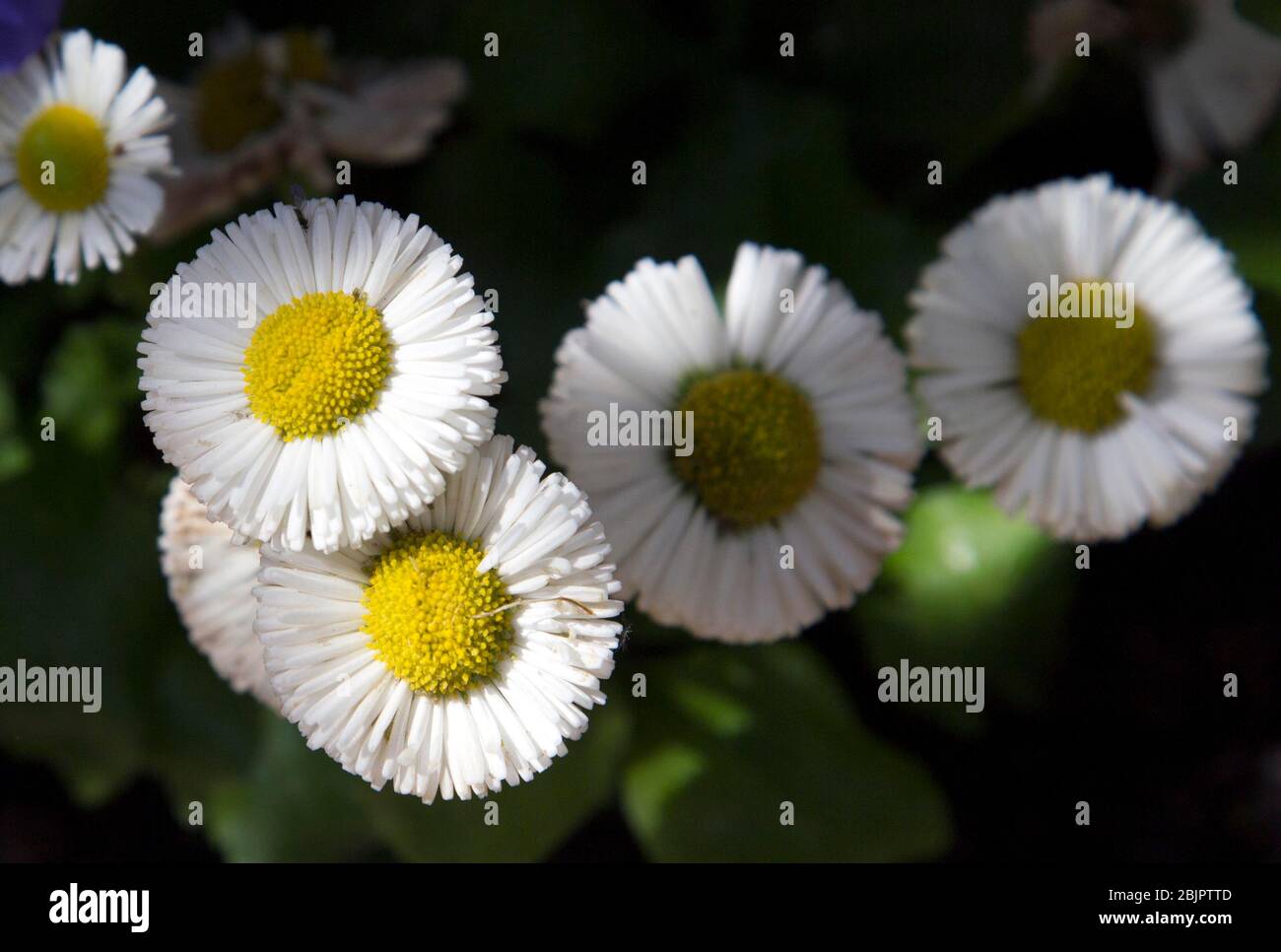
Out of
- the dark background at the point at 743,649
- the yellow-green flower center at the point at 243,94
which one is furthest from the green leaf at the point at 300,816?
the yellow-green flower center at the point at 243,94

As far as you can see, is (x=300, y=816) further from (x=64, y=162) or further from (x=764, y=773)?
(x=64, y=162)

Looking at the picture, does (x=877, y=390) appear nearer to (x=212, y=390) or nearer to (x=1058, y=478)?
(x=1058, y=478)

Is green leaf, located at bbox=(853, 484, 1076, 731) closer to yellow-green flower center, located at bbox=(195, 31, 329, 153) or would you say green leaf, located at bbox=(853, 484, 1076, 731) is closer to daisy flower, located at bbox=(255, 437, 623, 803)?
daisy flower, located at bbox=(255, 437, 623, 803)

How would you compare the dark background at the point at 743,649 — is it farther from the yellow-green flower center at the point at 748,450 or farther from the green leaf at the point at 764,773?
the yellow-green flower center at the point at 748,450

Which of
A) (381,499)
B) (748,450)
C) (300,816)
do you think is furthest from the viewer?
(300,816)

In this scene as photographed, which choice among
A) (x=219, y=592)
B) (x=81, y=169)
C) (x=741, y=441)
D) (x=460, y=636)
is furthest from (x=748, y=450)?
(x=81, y=169)

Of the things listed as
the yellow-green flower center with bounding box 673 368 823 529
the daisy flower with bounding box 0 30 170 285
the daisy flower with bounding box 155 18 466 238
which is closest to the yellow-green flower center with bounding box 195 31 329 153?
the daisy flower with bounding box 155 18 466 238

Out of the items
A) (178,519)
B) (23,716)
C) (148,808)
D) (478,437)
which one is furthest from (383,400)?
(148,808)

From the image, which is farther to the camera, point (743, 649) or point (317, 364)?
point (743, 649)
